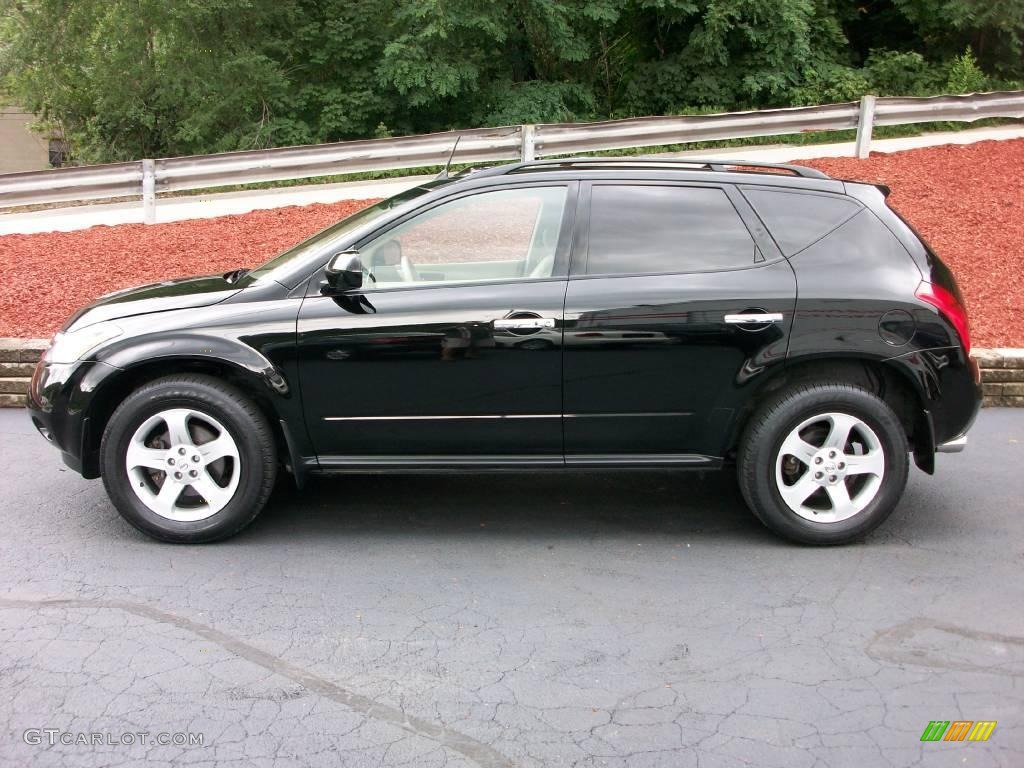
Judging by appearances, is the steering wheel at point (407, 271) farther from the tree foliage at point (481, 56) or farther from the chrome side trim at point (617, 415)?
the tree foliage at point (481, 56)

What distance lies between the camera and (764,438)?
4.48m

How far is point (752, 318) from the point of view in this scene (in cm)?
443

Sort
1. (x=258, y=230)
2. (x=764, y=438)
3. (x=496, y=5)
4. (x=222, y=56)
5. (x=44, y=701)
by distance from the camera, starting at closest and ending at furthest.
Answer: (x=44, y=701), (x=764, y=438), (x=258, y=230), (x=496, y=5), (x=222, y=56)

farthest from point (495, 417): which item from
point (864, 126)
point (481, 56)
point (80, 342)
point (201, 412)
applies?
point (481, 56)

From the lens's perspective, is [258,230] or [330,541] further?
[258,230]

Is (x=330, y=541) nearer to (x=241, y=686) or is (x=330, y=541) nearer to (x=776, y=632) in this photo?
(x=241, y=686)

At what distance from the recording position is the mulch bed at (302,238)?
8.28 metres

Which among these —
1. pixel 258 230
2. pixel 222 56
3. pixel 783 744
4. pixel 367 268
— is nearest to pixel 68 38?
pixel 222 56

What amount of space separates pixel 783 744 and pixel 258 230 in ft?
28.3

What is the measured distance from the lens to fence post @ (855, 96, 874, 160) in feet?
39.6

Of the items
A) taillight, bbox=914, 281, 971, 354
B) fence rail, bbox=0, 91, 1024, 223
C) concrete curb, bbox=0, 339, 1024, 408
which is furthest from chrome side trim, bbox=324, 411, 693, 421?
fence rail, bbox=0, 91, 1024, 223

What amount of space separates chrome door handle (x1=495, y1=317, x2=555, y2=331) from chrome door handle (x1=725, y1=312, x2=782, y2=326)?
82 centimetres

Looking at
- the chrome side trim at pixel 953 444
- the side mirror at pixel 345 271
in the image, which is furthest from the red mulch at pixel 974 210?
the side mirror at pixel 345 271

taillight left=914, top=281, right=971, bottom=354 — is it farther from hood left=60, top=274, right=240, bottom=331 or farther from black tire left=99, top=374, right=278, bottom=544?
hood left=60, top=274, right=240, bottom=331
